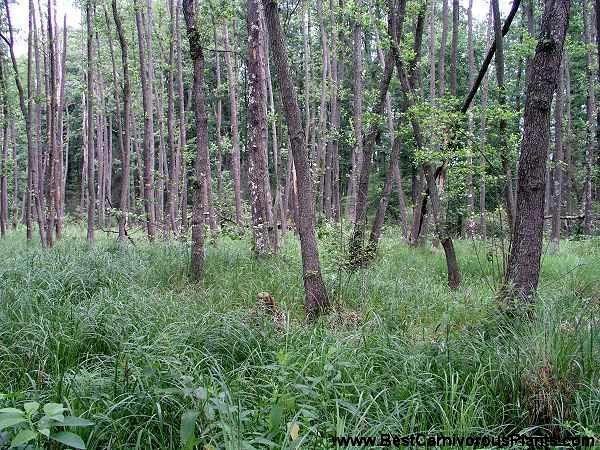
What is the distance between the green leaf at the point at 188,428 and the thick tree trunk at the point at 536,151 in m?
3.25

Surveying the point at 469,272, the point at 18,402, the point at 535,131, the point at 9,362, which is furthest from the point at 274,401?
the point at 469,272

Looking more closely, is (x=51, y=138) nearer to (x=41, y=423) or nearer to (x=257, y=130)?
(x=257, y=130)

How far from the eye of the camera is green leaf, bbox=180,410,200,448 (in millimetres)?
2312

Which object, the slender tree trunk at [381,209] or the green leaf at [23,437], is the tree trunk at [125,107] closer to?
the slender tree trunk at [381,209]

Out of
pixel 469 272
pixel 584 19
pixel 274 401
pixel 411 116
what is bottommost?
pixel 469 272

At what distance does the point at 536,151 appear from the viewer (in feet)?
14.3

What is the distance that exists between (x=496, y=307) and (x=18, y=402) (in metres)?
3.97

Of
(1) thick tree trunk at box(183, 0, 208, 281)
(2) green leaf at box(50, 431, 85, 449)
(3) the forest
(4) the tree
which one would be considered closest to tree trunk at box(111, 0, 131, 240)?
→ (3) the forest

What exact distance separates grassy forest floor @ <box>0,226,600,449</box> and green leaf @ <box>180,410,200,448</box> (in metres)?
0.14

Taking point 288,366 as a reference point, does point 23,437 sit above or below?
above

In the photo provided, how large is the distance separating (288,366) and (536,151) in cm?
306

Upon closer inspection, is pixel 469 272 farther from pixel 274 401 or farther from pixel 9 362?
pixel 9 362

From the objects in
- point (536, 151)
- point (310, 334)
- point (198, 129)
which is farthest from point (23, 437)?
point (198, 129)

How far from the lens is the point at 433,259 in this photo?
1036 centimetres
